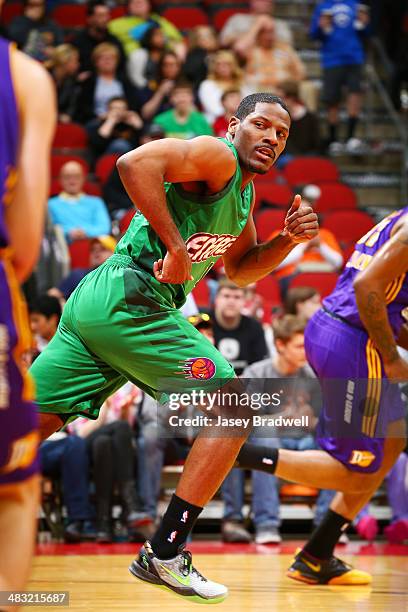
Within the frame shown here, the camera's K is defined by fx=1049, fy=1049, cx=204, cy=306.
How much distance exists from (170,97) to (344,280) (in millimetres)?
6994

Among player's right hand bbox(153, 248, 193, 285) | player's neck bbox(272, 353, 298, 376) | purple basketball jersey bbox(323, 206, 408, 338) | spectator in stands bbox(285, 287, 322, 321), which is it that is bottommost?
player's neck bbox(272, 353, 298, 376)

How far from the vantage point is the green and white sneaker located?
4.05 meters

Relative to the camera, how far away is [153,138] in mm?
10078

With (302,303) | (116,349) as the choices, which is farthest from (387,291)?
(302,303)

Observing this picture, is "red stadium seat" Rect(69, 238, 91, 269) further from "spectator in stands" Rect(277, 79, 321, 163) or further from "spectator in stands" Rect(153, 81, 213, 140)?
"spectator in stands" Rect(277, 79, 321, 163)

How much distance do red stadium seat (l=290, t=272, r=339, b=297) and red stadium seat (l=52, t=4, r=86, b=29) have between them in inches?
235

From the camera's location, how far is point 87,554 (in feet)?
21.4

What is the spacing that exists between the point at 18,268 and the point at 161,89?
369 inches

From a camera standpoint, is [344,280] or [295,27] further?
[295,27]

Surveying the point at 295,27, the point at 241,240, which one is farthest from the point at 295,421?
the point at 295,27

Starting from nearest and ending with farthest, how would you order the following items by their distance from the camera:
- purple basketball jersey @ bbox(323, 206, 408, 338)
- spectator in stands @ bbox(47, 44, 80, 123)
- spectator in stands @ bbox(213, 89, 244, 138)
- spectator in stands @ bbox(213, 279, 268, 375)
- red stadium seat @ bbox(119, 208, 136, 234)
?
purple basketball jersey @ bbox(323, 206, 408, 338), spectator in stands @ bbox(213, 279, 268, 375), red stadium seat @ bbox(119, 208, 136, 234), spectator in stands @ bbox(213, 89, 244, 138), spectator in stands @ bbox(47, 44, 80, 123)

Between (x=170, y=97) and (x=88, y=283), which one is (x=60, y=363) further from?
(x=170, y=97)

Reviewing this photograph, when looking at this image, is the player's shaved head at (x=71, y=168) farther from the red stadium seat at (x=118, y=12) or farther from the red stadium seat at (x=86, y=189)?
the red stadium seat at (x=118, y=12)

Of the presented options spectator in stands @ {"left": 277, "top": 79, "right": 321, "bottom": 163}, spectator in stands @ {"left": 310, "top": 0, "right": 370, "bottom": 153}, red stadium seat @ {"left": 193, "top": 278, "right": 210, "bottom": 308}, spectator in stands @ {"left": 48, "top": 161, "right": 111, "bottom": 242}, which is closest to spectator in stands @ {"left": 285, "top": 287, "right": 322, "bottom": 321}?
red stadium seat @ {"left": 193, "top": 278, "right": 210, "bottom": 308}
